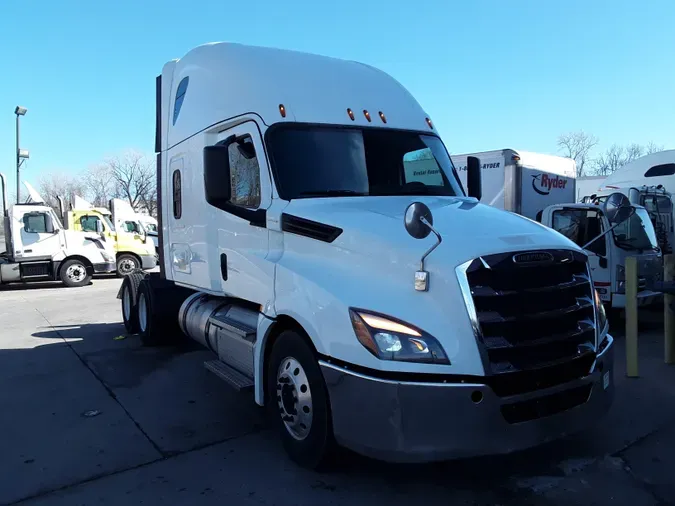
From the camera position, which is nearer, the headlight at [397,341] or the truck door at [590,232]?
the headlight at [397,341]

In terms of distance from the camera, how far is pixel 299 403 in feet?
13.1

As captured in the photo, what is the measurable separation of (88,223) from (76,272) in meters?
2.57

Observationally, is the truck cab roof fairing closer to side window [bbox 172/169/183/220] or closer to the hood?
side window [bbox 172/169/183/220]

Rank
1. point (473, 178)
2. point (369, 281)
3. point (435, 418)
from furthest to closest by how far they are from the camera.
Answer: point (473, 178) < point (369, 281) < point (435, 418)

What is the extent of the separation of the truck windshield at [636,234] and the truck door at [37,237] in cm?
1533

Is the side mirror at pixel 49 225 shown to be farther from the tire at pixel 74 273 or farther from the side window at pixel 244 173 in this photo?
the side window at pixel 244 173

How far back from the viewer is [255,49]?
5391 millimetres

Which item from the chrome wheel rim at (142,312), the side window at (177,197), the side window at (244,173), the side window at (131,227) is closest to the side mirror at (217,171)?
the side window at (244,173)

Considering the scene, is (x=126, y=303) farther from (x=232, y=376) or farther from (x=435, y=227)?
(x=435, y=227)

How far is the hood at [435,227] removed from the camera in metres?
3.47

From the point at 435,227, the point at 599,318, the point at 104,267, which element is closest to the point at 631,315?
the point at 599,318

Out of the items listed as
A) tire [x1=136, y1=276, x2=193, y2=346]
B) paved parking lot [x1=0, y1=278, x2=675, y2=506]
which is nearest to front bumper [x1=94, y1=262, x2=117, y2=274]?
tire [x1=136, y1=276, x2=193, y2=346]

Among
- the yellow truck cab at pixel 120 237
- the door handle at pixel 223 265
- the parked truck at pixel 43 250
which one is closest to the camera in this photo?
the door handle at pixel 223 265

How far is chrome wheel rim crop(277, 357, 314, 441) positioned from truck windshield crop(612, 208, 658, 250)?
6.66 meters
